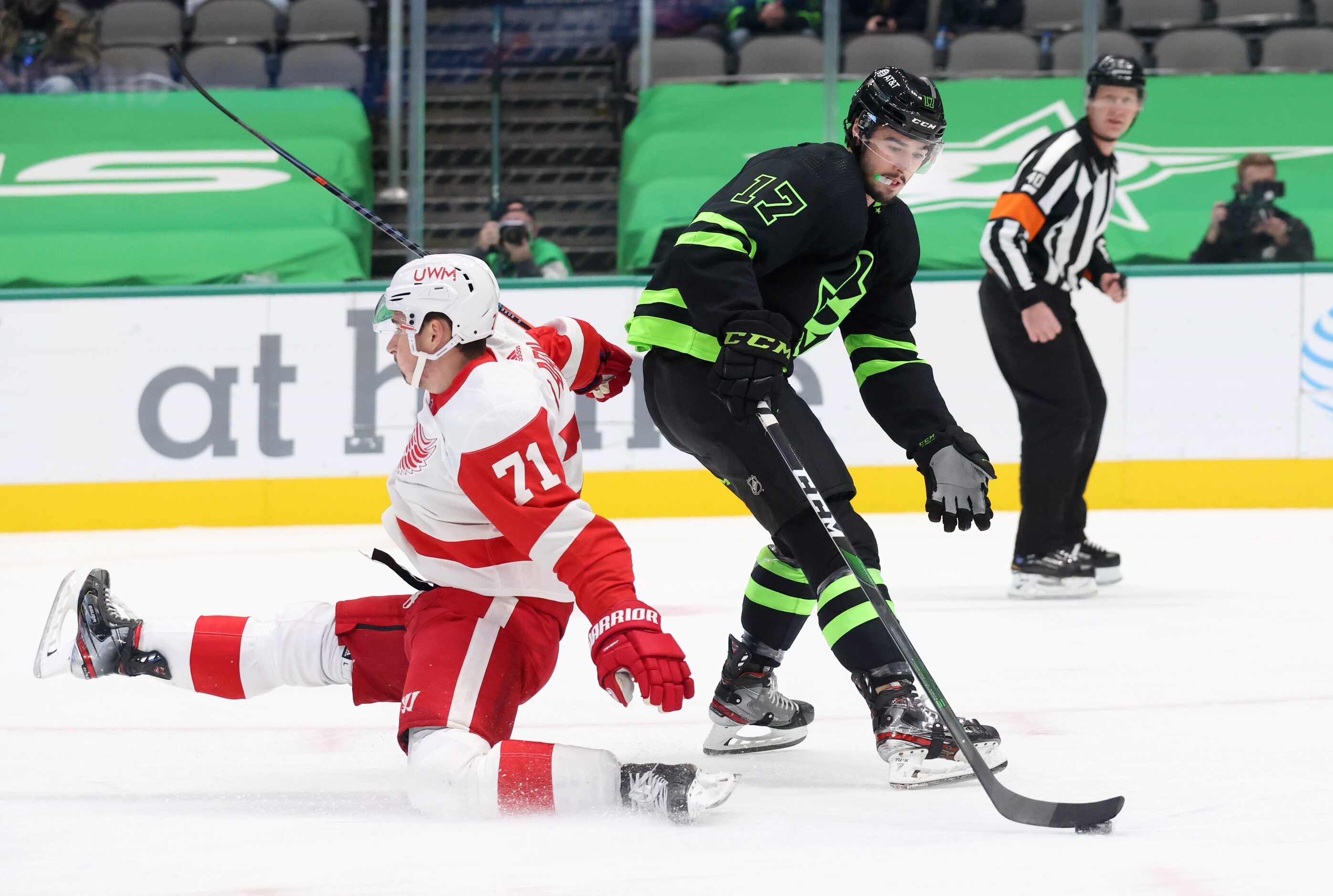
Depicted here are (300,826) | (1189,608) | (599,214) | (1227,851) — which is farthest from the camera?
(599,214)

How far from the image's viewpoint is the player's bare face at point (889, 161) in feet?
8.37

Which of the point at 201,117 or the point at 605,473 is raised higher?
the point at 201,117

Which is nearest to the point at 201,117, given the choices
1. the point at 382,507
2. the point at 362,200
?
Result: the point at 362,200

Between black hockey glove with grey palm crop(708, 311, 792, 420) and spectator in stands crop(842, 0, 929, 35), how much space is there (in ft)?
17.9

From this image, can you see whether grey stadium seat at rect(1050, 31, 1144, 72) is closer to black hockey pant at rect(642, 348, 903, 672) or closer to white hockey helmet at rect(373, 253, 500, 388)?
black hockey pant at rect(642, 348, 903, 672)

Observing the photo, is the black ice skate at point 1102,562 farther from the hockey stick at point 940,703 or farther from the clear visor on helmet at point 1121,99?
the hockey stick at point 940,703

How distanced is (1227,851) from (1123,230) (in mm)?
5284

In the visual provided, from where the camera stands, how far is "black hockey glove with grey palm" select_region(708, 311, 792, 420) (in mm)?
2350

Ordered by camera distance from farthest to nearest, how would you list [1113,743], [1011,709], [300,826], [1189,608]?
1. [1189,608]
2. [1011,709]
3. [1113,743]
4. [300,826]

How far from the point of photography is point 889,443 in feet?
21.1

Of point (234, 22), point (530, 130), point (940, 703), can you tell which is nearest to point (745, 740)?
point (940, 703)

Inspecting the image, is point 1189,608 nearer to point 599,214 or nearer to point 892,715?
point 892,715

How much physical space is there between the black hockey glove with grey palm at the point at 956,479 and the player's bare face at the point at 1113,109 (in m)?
2.09

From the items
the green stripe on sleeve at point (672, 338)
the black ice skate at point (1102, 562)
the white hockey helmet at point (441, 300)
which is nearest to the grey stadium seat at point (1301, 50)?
the black ice skate at point (1102, 562)
